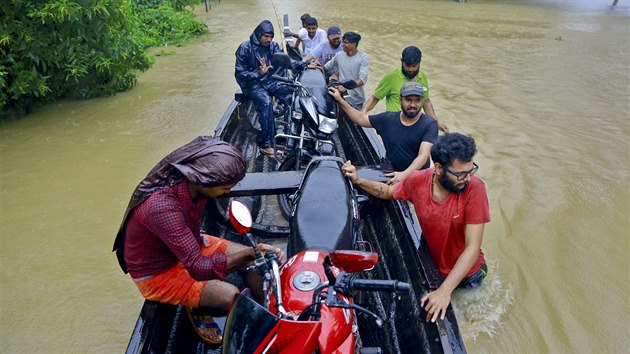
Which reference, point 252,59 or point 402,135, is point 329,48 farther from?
point 402,135

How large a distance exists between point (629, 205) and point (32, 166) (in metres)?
8.34

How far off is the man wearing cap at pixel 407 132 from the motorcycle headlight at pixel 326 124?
0.56 meters

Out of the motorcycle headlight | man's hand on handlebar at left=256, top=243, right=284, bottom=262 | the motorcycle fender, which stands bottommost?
the motorcycle headlight

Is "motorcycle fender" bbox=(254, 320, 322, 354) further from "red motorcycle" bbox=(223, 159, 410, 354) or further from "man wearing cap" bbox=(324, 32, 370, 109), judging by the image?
"man wearing cap" bbox=(324, 32, 370, 109)

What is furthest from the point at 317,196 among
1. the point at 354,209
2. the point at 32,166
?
the point at 32,166

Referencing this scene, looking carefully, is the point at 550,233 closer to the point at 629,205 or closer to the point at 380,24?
the point at 629,205

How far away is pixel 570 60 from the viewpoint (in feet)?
39.8

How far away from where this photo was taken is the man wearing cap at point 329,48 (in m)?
6.81

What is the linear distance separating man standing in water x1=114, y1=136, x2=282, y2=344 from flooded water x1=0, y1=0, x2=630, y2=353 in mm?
1825

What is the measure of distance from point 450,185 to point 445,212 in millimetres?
193

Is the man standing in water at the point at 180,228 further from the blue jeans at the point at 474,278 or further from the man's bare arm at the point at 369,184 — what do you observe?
the blue jeans at the point at 474,278

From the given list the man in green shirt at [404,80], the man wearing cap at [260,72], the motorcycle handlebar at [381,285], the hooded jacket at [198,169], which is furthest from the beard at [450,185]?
the man wearing cap at [260,72]

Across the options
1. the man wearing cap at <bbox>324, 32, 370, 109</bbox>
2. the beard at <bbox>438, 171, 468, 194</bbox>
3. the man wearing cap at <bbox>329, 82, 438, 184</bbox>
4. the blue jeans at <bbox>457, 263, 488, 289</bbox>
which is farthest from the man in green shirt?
the beard at <bbox>438, 171, 468, 194</bbox>

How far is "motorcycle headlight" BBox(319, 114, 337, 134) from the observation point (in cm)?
441
